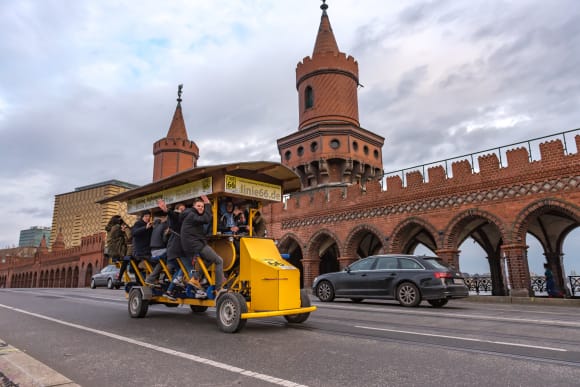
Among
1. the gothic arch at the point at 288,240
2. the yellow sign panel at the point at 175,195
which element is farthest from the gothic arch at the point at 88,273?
the yellow sign panel at the point at 175,195

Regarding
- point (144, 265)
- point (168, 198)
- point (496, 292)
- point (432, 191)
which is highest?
point (432, 191)

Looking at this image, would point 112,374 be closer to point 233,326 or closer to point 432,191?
point 233,326

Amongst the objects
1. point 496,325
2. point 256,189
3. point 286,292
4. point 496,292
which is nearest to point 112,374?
point 286,292

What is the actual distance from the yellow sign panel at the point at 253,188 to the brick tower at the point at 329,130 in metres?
17.5

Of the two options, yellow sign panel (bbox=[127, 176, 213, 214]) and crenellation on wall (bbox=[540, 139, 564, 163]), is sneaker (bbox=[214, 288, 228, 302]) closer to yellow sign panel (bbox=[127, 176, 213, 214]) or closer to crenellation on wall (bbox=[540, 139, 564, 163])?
yellow sign panel (bbox=[127, 176, 213, 214])

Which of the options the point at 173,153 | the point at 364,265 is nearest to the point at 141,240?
the point at 364,265

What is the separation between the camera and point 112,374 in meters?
4.00

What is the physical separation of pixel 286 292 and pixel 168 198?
359 cm

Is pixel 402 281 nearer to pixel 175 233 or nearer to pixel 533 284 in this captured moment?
pixel 175 233

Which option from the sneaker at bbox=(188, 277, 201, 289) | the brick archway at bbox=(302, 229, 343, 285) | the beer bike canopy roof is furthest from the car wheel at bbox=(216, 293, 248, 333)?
the brick archway at bbox=(302, 229, 343, 285)

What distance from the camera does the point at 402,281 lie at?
11.6m

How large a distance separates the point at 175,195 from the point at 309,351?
4.74m

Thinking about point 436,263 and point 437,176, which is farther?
point 437,176

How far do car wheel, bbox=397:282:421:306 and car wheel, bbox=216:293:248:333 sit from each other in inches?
257
